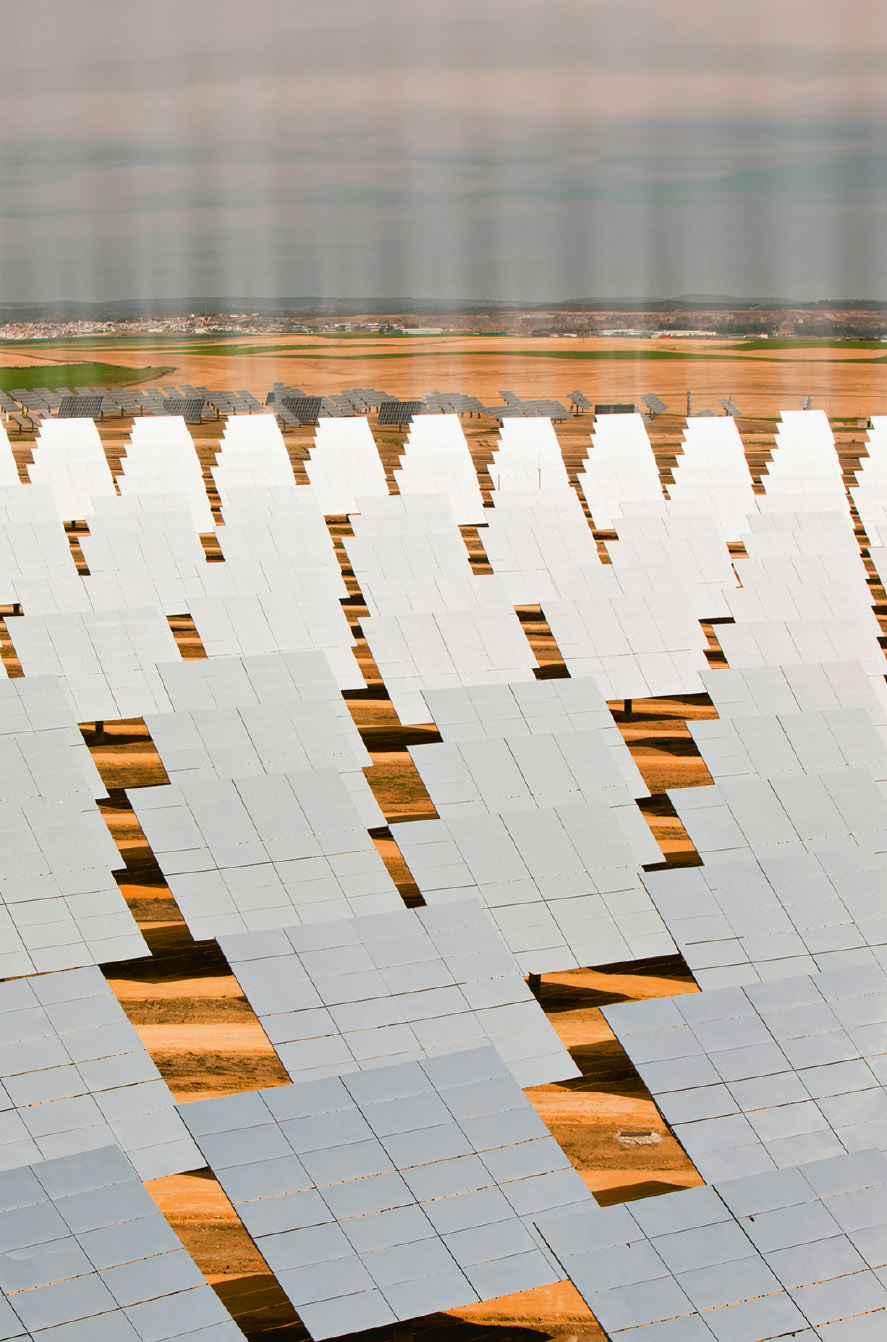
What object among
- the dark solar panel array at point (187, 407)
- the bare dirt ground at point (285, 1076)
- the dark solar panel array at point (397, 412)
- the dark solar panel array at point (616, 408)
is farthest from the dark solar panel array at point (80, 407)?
the bare dirt ground at point (285, 1076)

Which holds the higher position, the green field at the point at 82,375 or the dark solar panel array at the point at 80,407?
the green field at the point at 82,375

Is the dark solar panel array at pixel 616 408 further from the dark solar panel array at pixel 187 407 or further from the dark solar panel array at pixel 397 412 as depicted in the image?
the dark solar panel array at pixel 187 407

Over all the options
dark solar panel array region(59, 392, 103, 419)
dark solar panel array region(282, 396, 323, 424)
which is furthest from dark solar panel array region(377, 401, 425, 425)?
dark solar panel array region(59, 392, 103, 419)

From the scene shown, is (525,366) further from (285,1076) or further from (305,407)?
(285,1076)

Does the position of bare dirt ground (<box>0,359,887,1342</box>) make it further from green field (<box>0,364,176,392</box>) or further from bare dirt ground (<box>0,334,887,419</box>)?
green field (<box>0,364,176,392</box>)

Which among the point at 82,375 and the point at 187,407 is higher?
the point at 82,375

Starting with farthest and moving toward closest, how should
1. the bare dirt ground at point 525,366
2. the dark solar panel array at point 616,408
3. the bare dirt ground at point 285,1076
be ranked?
the bare dirt ground at point 525,366 → the dark solar panel array at point 616,408 → the bare dirt ground at point 285,1076

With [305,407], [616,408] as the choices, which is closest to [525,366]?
A: [616,408]

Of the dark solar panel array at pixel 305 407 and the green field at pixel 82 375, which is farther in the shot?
the green field at pixel 82 375
